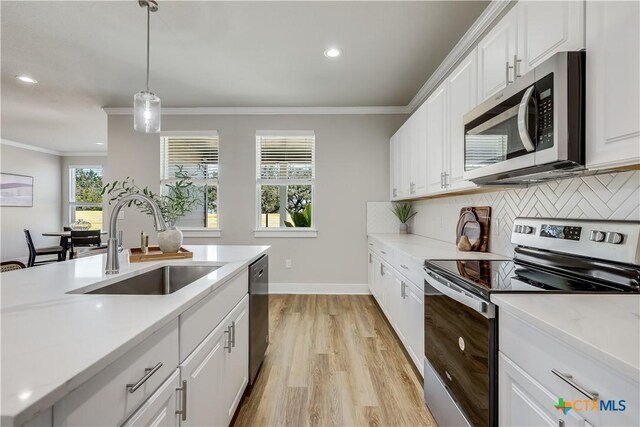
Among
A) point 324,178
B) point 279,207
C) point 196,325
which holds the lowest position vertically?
point 196,325

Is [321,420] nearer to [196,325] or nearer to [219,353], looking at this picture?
[219,353]

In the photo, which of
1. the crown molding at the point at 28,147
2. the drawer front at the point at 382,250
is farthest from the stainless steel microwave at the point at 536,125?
the crown molding at the point at 28,147

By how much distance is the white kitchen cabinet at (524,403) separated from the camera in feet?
2.78

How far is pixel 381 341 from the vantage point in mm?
2846

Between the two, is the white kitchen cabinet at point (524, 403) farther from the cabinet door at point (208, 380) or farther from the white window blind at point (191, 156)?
the white window blind at point (191, 156)

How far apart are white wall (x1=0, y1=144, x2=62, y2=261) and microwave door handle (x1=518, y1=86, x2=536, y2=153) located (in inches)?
362

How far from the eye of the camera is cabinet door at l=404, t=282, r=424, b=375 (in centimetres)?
205

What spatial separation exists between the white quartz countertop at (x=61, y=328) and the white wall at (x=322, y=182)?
306cm

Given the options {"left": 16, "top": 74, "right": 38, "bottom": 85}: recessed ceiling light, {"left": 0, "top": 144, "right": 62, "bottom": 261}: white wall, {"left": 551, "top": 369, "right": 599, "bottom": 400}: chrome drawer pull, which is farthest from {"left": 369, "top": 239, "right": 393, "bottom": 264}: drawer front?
{"left": 0, "top": 144, "right": 62, "bottom": 261}: white wall

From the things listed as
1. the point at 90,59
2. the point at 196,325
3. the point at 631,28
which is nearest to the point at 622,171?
the point at 631,28

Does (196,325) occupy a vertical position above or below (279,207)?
below

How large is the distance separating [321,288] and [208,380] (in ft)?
10.7

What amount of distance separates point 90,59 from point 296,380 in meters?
3.52

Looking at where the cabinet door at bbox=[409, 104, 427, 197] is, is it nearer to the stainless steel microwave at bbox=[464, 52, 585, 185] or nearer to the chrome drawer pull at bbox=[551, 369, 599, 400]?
the stainless steel microwave at bbox=[464, 52, 585, 185]
